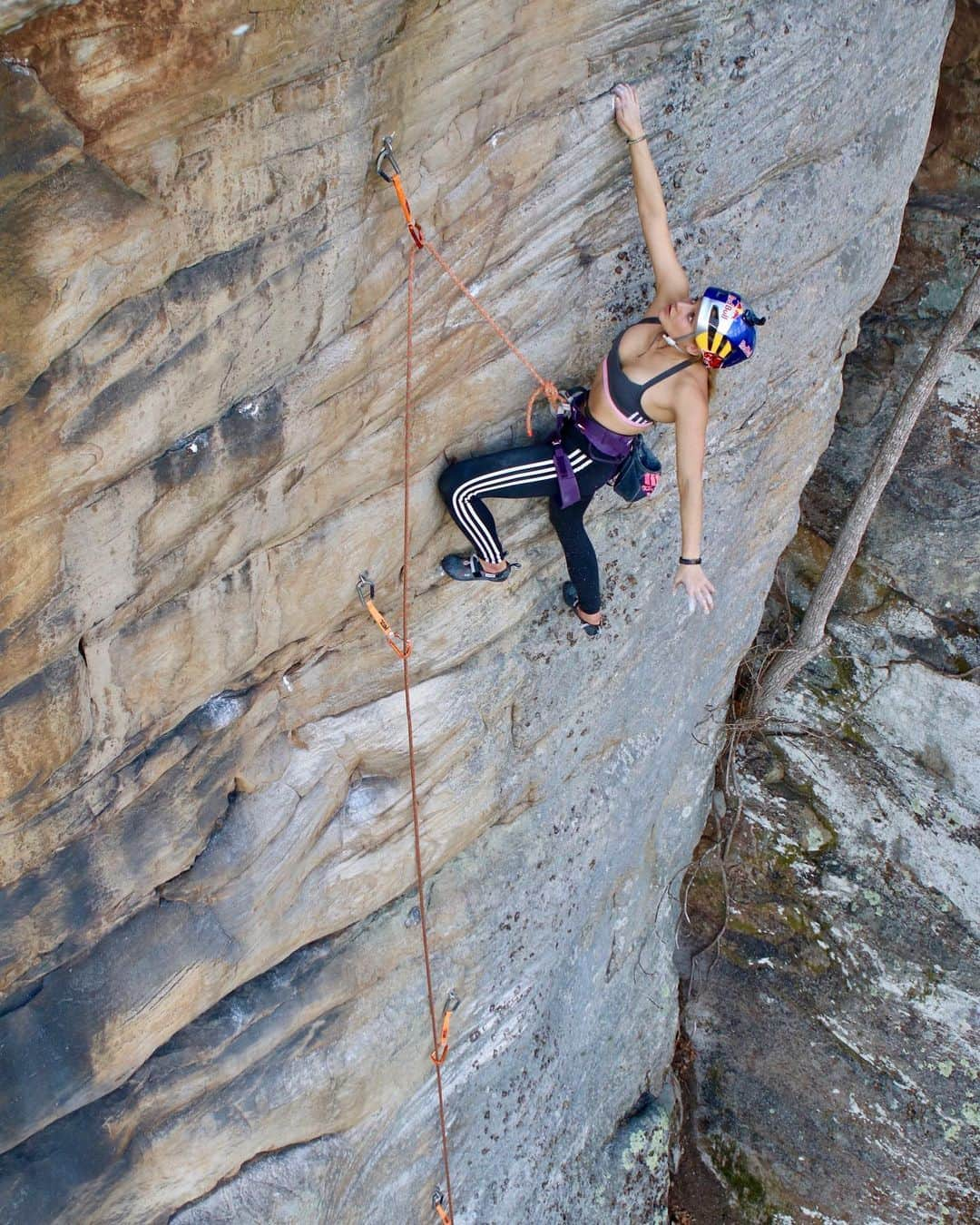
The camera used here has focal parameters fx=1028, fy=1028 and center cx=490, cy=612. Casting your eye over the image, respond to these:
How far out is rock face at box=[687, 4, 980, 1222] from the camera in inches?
266

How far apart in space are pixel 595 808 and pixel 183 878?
9.11ft

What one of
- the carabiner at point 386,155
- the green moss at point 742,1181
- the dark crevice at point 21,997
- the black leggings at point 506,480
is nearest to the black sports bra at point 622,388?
the black leggings at point 506,480

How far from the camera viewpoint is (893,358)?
6824 millimetres

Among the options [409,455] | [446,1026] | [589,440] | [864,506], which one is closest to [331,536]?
[409,455]

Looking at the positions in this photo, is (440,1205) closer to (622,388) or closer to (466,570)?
(466,570)

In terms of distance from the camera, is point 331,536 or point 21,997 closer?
point 21,997

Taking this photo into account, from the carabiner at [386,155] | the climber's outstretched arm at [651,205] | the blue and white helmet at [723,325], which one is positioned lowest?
the blue and white helmet at [723,325]

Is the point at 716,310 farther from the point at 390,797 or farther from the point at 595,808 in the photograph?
the point at 595,808

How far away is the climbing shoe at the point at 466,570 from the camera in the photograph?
481 centimetres

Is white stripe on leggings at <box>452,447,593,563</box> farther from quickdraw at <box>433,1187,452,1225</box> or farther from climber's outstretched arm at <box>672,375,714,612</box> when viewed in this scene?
quickdraw at <box>433,1187,452,1225</box>

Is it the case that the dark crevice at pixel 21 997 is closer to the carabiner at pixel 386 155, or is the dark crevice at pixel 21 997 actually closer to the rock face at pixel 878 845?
the carabiner at pixel 386 155

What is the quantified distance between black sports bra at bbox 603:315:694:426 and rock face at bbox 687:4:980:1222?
3.37 meters

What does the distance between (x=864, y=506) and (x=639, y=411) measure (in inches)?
122

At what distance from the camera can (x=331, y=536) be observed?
4.36 m
